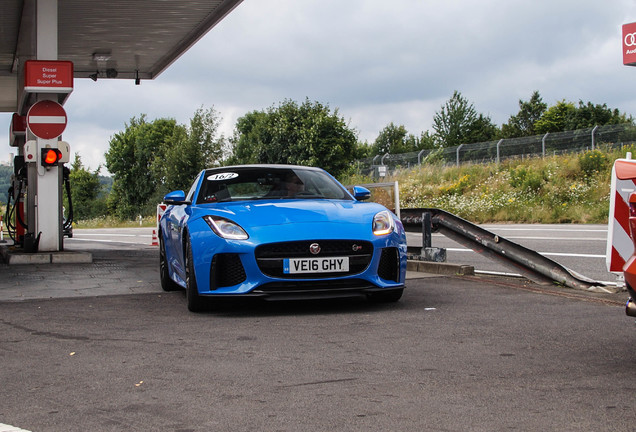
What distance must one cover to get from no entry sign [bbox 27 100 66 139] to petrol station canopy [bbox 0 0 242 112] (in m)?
1.54

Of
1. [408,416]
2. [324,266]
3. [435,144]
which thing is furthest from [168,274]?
[435,144]

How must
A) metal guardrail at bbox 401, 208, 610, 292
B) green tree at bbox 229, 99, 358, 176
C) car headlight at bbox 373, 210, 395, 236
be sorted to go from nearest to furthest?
car headlight at bbox 373, 210, 395, 236 → metal guardrail at bbox 401, 208, 610, 292 → green tree at bbox 229, 99, 358, 176

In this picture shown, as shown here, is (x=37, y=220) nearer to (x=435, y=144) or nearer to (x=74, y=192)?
(x=74, y=192)

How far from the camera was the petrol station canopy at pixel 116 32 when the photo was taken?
16.3m

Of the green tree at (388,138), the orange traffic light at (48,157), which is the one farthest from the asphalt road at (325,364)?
the green tree at (388,138)

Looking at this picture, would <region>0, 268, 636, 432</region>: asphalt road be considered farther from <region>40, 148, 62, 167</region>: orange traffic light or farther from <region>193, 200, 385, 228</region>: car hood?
<region>40, 148, 62, 167</region>: orange traffic light

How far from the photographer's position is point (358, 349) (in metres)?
5.12

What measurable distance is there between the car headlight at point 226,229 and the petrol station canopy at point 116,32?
8.35m

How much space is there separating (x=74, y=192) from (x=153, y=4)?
100 meters

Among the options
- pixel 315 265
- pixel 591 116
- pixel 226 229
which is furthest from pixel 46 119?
pixel 591 116

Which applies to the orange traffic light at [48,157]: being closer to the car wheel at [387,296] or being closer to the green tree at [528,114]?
the car wheel at [387,296]

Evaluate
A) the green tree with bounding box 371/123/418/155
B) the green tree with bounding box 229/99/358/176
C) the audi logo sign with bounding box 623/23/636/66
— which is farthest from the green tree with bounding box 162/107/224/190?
the green tree with bounding box 371/123/418/155

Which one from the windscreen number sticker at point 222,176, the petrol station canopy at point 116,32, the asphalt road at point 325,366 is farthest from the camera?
the petrol station canopy at point 116,32

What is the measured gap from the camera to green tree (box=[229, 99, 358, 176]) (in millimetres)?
59688
